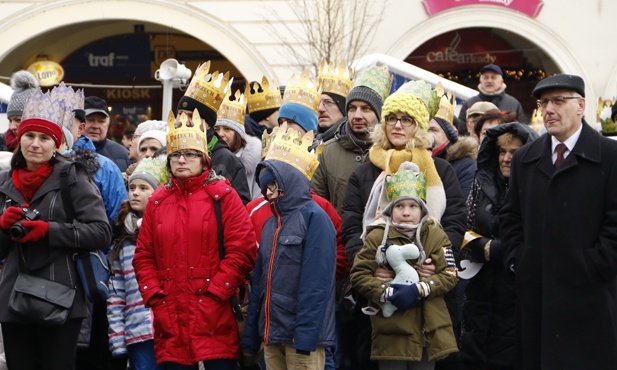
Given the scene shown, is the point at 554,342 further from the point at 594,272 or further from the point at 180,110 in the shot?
the point at 180,110

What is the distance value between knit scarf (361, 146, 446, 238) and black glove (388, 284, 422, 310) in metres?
0.50

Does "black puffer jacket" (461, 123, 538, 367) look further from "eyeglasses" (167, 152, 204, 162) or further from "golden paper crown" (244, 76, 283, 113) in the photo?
"golden paper crown" (244, 76, 283, 113)

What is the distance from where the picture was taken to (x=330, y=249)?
276 inches

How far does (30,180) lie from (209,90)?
2033 mm

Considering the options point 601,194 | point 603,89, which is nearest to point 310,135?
point 601,194

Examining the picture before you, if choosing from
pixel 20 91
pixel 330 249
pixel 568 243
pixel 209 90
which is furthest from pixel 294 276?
pixel 20 91

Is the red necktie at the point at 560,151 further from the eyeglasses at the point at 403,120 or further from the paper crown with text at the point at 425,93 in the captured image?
the paper crown with text at the point at 425,93

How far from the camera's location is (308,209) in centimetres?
711

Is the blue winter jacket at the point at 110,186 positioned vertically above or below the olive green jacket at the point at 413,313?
above

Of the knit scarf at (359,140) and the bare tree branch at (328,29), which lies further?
the bare tree branch at (328,29)

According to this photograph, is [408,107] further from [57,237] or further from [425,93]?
[57,237]

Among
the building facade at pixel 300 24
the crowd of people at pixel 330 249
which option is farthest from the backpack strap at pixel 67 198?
the building facade at pixel 300 24

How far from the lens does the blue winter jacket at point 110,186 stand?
8055 millimetres

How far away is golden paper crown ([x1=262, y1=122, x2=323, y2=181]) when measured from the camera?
24.5ft
